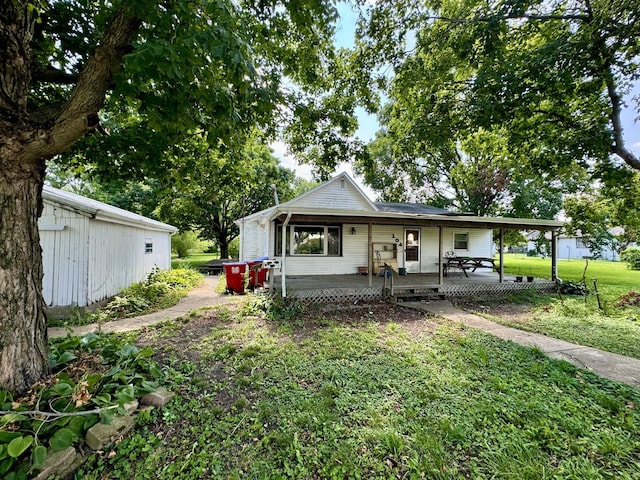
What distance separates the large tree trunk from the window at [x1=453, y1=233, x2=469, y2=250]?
13501mm

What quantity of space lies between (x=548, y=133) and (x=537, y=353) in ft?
17.3

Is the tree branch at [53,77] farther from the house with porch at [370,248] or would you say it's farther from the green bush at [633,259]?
the green bush at [633,259]

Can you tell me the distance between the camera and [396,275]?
10.7 metres

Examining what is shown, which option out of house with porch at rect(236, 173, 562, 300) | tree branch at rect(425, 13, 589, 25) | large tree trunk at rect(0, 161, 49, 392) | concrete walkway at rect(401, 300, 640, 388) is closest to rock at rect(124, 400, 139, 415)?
large tree trunk at rect(0, 161, 49, 392)

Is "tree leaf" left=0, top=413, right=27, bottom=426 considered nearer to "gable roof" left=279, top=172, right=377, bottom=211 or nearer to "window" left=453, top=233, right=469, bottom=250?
"gable roof" left=279, top=172, right=377, bottom=211

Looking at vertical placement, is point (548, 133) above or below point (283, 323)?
above

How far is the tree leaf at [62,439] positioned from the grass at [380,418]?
0.23 metres

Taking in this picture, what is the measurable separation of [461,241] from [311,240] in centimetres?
738

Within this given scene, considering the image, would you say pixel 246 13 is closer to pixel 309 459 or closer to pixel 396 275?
pixel 309 459

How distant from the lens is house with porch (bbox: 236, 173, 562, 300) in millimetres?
7789

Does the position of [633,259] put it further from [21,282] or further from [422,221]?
[21,282]

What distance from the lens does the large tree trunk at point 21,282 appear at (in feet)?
7.97

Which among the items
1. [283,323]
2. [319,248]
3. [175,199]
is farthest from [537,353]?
[175,199]

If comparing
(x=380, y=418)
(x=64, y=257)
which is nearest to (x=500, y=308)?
(x=380, y=418)
